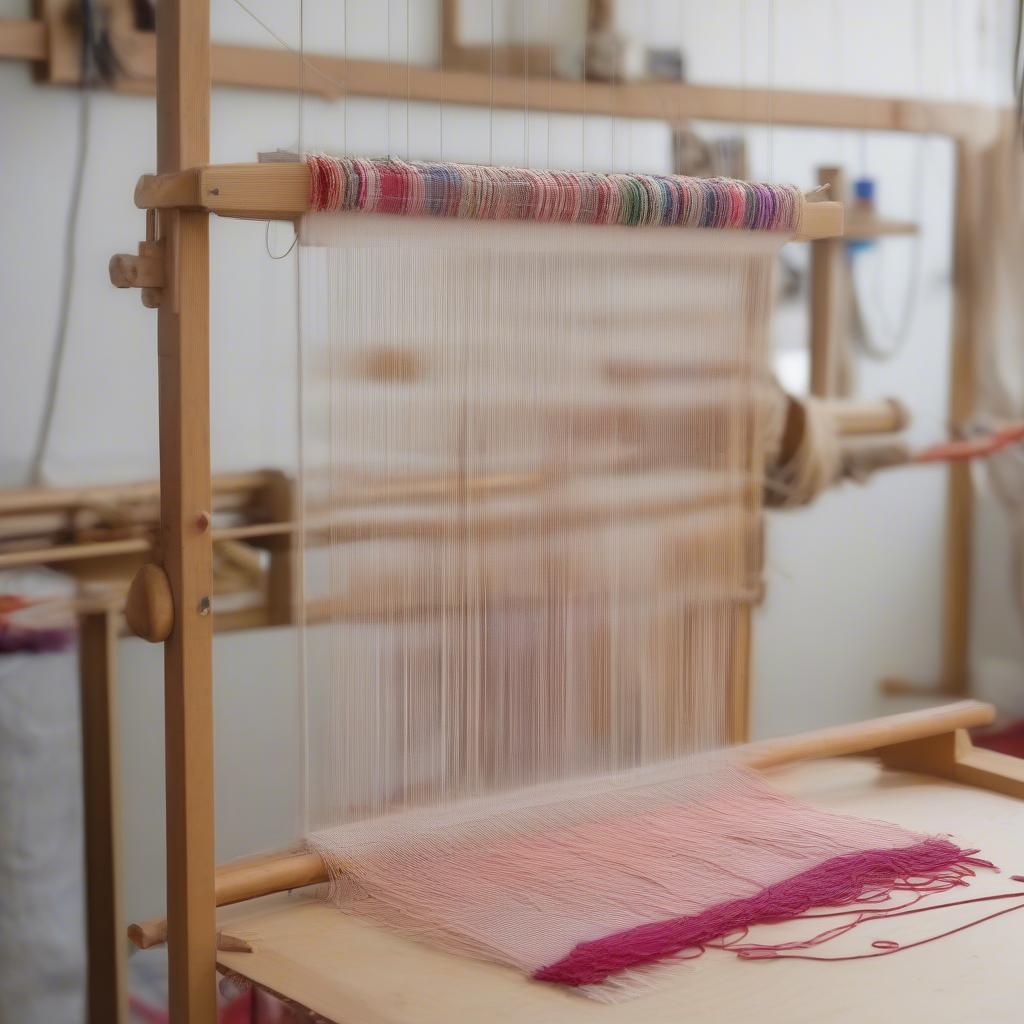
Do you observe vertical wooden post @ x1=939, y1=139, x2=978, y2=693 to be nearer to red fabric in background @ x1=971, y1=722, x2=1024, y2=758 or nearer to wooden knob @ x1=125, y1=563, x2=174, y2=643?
red fabric in background @ x1=971, y1=722, x2=1024, y2=758

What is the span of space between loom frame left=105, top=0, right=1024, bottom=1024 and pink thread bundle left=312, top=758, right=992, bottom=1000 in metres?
0.15

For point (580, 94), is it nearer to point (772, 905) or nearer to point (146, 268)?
point (146, 268)

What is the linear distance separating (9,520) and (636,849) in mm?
968

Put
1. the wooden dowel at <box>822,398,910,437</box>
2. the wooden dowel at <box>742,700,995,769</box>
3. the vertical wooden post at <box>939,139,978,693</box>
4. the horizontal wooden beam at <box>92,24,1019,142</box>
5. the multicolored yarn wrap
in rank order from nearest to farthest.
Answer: the multicolored yarn wrap < the wooden dowel at <box>742,700,995,769</box> < the horizontal wooden beam at <box>92,24,1019,142</box> < the wooden dowel at <box>822,398,910,437</box> < the vertical wooden post at <box>939,139,978,693</box>

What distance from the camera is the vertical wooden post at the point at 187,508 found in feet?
4.06

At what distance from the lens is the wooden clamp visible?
48.9 inches

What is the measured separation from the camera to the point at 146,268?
1245mm

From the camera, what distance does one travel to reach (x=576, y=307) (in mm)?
1458

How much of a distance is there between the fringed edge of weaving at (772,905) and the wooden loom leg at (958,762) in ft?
0.77

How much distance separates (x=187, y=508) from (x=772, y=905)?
2.05 feet

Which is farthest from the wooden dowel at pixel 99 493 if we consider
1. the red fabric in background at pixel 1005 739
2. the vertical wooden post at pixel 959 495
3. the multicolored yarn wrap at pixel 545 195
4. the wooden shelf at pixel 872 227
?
the red fabric in background at pixel 1005 739

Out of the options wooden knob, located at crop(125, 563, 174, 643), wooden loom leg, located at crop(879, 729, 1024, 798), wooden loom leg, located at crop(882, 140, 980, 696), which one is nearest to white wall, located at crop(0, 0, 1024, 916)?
wooden loom leg, located at crop(882, 140, 980, 696)

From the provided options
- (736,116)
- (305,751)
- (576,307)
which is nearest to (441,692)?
(305,751)

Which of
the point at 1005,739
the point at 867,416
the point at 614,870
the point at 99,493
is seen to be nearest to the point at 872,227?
the point at 867,416
